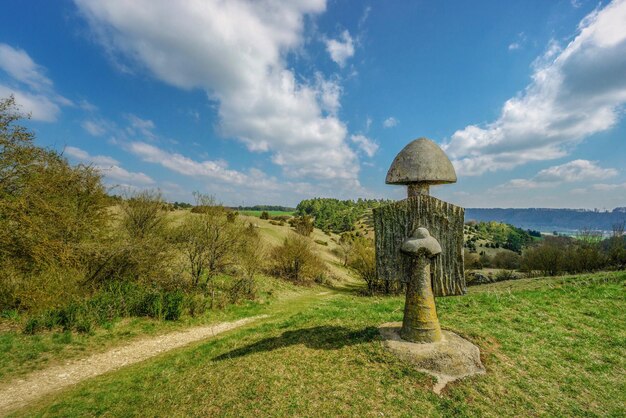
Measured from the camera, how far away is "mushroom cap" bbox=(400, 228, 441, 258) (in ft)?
20.9

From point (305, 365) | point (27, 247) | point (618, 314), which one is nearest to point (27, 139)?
point (27, 247)

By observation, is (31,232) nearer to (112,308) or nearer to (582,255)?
(112,308)

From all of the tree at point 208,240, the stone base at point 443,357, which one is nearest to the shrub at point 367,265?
the tree at point 208,240

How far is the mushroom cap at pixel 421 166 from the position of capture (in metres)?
6.41

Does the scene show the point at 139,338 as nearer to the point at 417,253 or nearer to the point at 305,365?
the point at 305,365

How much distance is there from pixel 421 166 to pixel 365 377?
4.83 meters

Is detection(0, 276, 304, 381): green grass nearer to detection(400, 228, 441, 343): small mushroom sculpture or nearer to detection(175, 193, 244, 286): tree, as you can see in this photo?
detection(175, 193, 244, 286): tree

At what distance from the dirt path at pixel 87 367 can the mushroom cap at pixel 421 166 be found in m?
12.4

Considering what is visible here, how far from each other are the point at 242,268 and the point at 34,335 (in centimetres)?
1328

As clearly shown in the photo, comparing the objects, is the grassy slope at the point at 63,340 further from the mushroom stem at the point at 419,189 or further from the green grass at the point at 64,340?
the mushroom stem at the point at 419,189

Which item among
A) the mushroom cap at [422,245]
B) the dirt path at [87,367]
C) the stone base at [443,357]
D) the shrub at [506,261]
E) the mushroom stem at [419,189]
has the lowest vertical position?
the dirt path at [87,367]

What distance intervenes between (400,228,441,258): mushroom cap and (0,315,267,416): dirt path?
11723mm

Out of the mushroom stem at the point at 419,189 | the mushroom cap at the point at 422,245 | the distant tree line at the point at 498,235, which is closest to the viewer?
the mushroom cap at the point at 422,245

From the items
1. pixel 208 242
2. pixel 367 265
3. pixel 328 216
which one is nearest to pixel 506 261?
pixel 367 265
